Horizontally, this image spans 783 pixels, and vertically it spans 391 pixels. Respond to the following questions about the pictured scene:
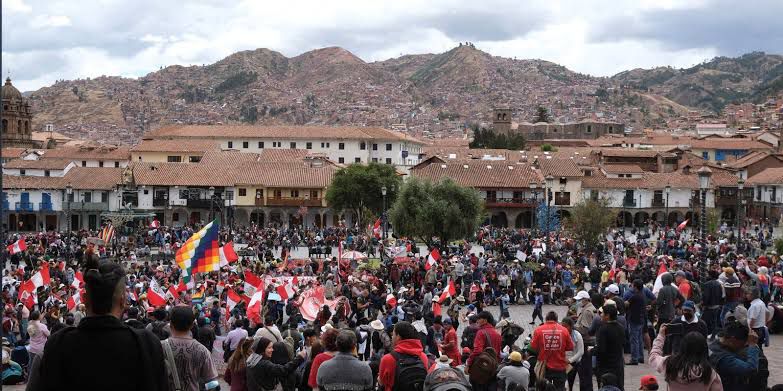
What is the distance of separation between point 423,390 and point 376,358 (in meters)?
3.63

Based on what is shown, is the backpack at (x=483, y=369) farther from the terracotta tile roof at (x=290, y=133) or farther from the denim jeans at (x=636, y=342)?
the terracotta tile roof at (x=290, y=133)

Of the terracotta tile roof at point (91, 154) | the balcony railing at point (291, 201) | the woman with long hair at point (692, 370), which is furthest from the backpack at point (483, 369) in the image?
the terracotta tile roof at point (91, 154)

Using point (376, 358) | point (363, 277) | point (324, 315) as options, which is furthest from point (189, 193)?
point (376, 358)

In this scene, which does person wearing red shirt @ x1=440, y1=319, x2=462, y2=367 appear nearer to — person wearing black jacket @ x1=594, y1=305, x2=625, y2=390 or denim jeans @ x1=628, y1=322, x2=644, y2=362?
person wearing black jacket @ x1=594, y1=305, x2=625, y2=390

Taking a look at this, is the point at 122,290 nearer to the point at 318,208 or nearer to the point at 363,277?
the point at 363,277

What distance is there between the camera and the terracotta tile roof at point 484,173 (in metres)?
65.6

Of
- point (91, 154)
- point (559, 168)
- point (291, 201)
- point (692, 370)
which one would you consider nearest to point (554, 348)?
point (692, 370)

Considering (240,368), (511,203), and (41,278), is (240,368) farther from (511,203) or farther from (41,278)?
(511,203)

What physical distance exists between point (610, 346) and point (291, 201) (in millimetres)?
58215

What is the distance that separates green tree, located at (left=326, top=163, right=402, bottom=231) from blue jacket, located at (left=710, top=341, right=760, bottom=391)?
54.3 metres

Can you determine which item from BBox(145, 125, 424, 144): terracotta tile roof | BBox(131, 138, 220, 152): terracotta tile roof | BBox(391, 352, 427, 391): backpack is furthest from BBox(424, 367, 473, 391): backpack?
BBox(145, 125, 424, 144): terracotta tile roof

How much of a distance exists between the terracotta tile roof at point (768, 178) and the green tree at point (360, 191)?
26.4 m

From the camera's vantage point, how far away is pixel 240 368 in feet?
31.1

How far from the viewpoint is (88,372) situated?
4172mm
